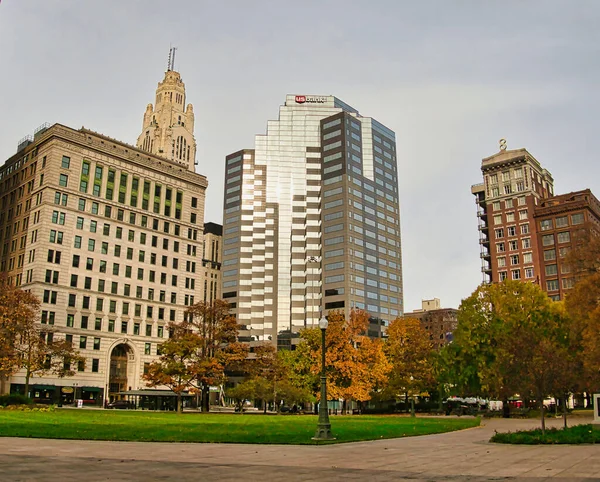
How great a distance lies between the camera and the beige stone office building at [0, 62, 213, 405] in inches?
3686

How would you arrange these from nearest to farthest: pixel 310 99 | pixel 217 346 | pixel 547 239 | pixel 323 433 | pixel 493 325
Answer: pixel 323 433 → pixel 493 325 → pixel 217 346 → pixel 547 239 → pixel 310 99

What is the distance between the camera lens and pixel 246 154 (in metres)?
180

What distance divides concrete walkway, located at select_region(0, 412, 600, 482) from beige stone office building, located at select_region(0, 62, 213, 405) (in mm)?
77296

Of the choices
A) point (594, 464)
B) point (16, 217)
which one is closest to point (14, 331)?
point (16, 217)

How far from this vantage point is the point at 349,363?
61.1 metres

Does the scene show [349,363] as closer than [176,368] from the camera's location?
Yes

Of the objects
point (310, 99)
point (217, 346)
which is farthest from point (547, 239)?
point (217, 346)

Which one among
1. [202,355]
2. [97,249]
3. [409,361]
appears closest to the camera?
[202,355]

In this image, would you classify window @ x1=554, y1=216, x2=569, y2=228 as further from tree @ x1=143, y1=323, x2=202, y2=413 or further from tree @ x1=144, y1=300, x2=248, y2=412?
tree @ x1=143, y1=323, x2=202, y2=413

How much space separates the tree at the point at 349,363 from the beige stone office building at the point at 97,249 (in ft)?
156

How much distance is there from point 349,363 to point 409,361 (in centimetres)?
1161

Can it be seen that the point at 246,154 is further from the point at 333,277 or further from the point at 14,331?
the point at 14,331

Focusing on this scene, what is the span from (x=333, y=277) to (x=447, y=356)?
90858 millimetres

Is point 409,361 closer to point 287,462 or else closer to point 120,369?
point 287,462
